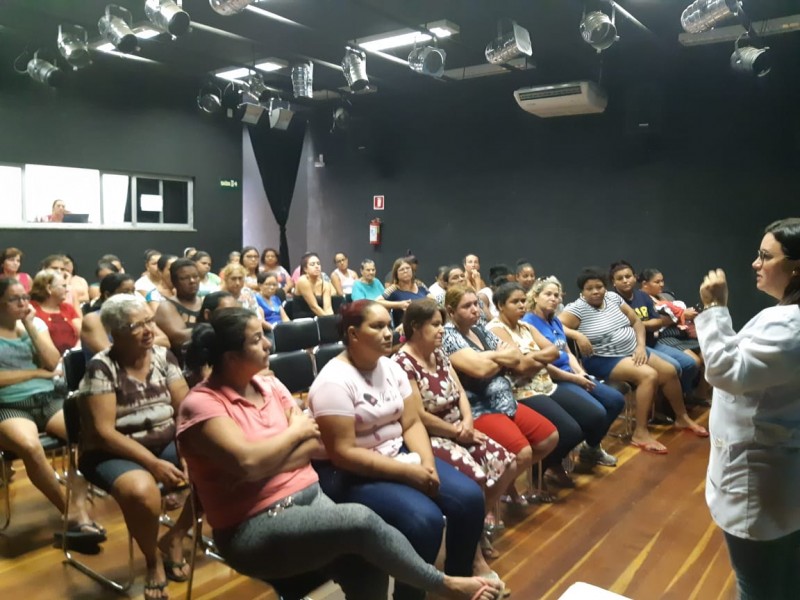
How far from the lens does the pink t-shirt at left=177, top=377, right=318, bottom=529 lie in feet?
6.31

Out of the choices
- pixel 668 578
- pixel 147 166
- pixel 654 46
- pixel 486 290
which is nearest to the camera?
pixel 668 578

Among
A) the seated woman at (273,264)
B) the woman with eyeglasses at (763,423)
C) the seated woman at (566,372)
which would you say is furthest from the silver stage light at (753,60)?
the seated woman at (273,264)

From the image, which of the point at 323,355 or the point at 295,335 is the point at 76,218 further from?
the point at 323,355

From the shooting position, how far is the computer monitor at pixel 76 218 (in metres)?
8.04

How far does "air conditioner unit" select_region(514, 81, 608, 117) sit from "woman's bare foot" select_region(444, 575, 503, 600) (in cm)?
604

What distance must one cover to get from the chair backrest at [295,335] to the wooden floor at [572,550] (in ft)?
4.60

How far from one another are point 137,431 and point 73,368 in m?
0.62

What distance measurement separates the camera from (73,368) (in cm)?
298

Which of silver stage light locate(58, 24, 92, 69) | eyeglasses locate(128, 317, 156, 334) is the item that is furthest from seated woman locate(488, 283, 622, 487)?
silver stage light locate(58, 24, 92, 69)

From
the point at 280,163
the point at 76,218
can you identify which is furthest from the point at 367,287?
the point at 280,163

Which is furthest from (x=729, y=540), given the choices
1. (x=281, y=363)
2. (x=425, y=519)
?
(x=281, y=363)

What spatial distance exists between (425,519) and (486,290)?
3.79 m

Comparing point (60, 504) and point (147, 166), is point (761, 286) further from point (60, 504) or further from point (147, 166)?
point (147, 166)

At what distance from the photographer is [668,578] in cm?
277
